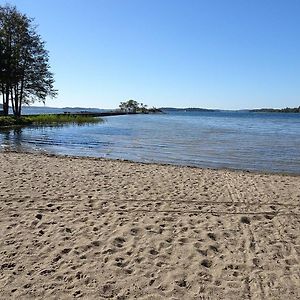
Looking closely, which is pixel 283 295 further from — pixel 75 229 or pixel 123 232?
pixel 75 229

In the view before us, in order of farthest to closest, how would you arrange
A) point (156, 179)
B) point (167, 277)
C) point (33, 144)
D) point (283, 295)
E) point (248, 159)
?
1. point (33, 144)
2. point (248, 159)
3. point (156, 179)
4. point (167, 277)
5. point (283, 295)

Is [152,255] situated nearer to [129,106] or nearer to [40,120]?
[40,120]

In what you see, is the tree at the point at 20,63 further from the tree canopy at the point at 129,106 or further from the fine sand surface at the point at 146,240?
the tree canopy at the point at 129,106

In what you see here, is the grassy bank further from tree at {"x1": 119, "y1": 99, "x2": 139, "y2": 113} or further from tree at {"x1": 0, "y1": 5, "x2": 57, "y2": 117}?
tree at {"x1": 119, "y1": 99, "x2": 139, "y2": 113}

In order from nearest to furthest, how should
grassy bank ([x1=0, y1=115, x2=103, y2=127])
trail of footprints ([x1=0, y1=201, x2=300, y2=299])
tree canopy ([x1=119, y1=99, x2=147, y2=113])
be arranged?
1. trail of footprints ([x1=0, y1=201, x2=300, y2=299])
2. grassy bank ([x1=0, y1=115, x2=103, y2=127])
3. tree canopy ([x1=119, y1=99, x2=147, y2=113])

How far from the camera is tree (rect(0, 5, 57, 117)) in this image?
4228 cm

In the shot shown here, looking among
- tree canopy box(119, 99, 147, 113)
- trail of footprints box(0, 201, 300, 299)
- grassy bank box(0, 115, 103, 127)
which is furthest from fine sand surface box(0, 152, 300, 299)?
tree canopy box(119, 99, 147, 113)

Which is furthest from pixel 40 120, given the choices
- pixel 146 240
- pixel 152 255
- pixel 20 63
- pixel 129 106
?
pixel 129 106

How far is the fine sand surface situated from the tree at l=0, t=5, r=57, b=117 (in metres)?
35.6

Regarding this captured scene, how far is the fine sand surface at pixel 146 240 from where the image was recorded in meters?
4.65

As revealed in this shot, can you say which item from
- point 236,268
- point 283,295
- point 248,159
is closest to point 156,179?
point 236,268

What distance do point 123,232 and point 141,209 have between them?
1.49 m

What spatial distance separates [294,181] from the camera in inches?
477

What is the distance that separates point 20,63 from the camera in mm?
46156
